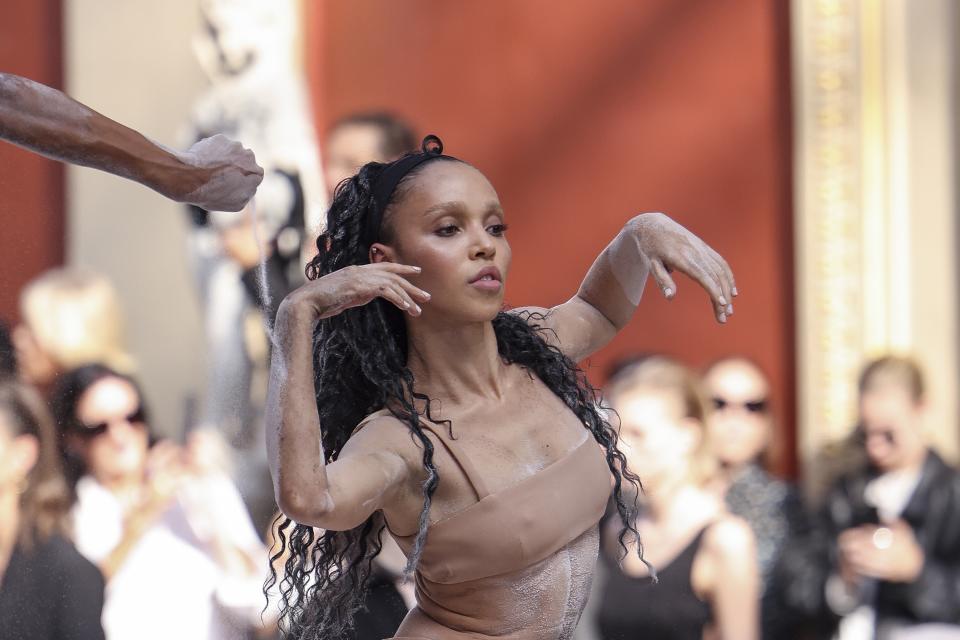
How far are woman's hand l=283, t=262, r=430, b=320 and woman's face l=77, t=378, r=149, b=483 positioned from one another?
1551mm

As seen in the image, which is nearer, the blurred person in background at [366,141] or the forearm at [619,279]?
the forearm at [619,279]

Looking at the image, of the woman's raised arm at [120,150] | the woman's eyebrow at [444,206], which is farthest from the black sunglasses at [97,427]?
the woman's eyebrow at [444,206]

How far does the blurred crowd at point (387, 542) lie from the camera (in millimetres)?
3232

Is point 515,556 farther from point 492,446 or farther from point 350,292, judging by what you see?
point 350,292

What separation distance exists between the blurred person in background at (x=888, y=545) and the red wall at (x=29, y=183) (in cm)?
222

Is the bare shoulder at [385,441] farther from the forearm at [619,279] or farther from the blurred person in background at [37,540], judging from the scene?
the blurred person in background at [37,540]

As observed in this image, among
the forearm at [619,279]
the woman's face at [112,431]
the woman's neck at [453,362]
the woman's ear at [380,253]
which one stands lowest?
the woman's face at [112,431]

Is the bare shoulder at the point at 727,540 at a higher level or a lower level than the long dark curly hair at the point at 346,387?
lower

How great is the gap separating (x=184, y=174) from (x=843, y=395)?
3.44m

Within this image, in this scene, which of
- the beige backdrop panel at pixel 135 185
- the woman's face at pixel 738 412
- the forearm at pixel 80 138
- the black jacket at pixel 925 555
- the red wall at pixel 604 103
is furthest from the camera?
the red wall at pixel 604 103

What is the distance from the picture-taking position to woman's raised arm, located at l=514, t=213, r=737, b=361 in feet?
7.98

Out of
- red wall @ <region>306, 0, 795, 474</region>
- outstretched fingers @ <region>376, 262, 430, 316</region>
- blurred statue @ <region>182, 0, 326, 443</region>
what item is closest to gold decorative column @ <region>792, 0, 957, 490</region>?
red wall @ <region>306, 0, 795, 474</region>

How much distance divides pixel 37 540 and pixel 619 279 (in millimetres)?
1339

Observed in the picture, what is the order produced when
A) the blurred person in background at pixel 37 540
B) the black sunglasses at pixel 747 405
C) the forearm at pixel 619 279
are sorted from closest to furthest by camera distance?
the forearm at pixel 619 279 → the blurred person in background at pixel 37 540 → the black sunglasses at pixel 747 405
